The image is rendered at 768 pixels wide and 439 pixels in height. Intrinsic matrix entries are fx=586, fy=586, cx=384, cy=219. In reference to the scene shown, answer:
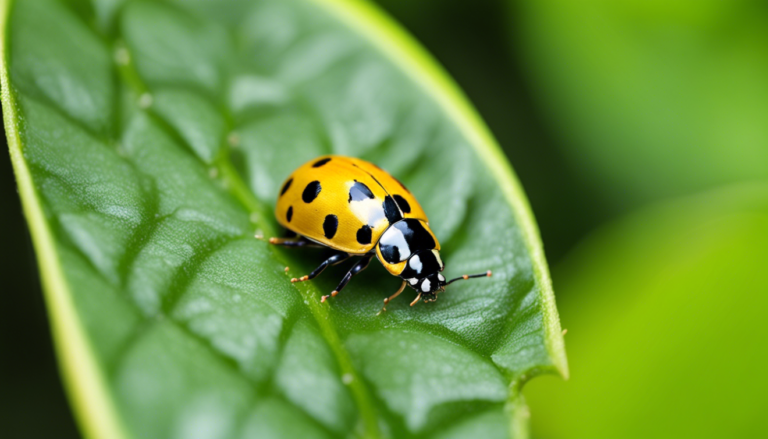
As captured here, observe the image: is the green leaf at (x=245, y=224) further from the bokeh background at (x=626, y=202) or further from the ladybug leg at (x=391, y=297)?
the bokeh background at (x=626, y=202)

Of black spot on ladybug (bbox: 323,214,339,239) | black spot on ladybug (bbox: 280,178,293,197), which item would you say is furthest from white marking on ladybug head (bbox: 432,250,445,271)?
black spot on ladybug (bbox: 280,178,293,197)

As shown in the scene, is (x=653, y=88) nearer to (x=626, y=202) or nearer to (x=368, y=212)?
(x=626, y=202)

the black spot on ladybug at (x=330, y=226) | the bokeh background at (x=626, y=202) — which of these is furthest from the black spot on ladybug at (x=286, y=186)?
the bokeh background at (x=626, y=202)

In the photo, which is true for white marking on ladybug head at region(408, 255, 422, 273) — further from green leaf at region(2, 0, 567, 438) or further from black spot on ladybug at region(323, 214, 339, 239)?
black spot on ladybug at region(323, 214, 339, 239)

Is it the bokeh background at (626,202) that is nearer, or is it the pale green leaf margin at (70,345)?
the pale green leaf margin at (70,345)

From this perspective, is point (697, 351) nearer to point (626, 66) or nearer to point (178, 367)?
point (626, 66)

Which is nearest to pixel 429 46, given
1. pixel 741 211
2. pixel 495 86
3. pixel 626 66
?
pixel 495 86
